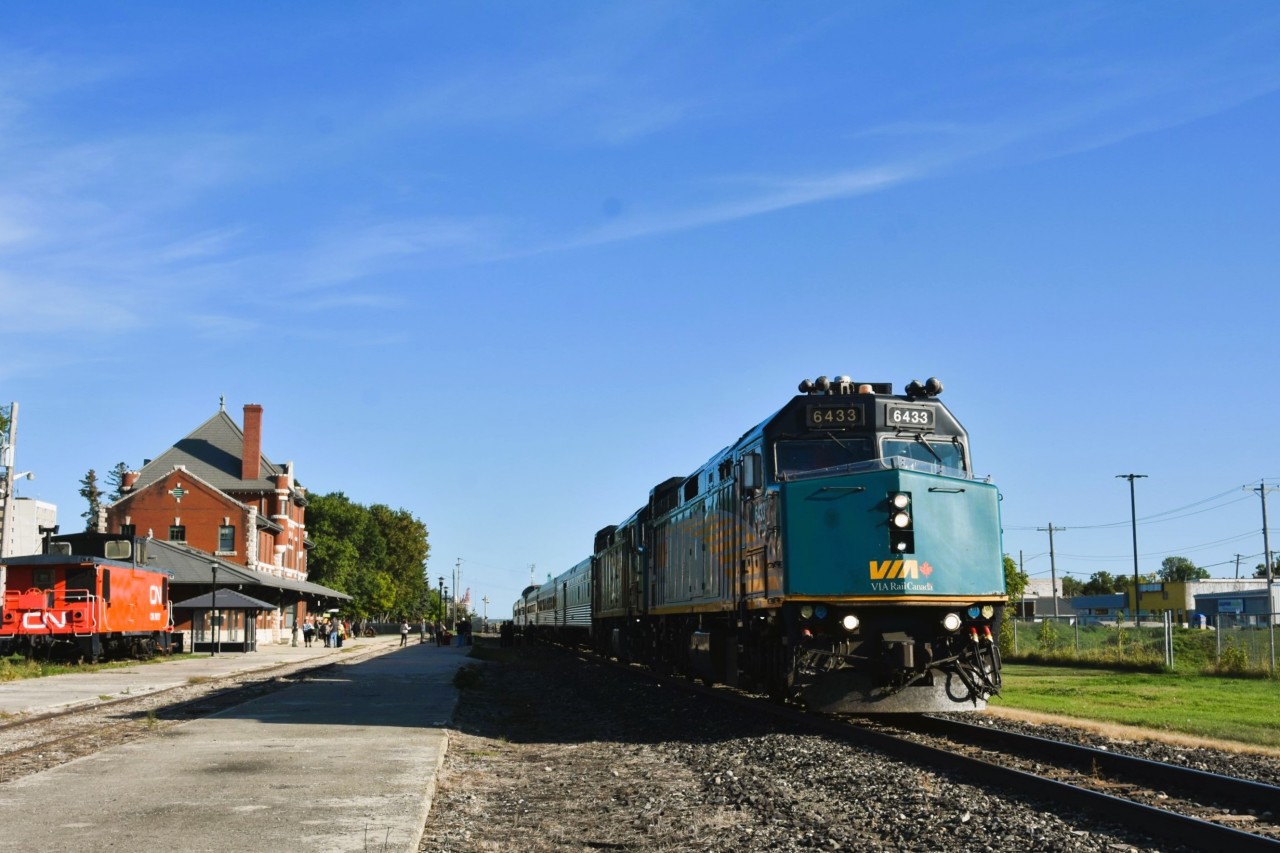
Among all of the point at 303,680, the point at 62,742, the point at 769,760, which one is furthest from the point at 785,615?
the point at 303,680

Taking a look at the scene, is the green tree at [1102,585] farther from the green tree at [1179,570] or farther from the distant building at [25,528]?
the distant building at [25,528]

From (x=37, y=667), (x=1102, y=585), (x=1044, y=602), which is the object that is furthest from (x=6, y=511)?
(x=1102, y=585)

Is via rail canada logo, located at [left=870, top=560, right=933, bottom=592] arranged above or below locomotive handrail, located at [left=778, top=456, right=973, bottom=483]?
below

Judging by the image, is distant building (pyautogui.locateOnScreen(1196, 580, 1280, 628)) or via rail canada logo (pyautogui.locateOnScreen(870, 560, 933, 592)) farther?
distant building (pyautogui.locateOnScreen(1196, 580, 1280, 628))

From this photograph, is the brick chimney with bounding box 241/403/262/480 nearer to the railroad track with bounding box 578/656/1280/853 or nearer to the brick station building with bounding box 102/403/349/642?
the brick station building with bounding box 102/403/349/642

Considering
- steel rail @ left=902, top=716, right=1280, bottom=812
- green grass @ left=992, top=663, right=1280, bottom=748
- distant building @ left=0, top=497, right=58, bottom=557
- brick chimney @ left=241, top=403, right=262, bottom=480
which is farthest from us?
distant building @ left=0, top=497, right=58, bottom=557

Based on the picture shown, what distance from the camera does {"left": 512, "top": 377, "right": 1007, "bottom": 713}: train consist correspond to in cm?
1401

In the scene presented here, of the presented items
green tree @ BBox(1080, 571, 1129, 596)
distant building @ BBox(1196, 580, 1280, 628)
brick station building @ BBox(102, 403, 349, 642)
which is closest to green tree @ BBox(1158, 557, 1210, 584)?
green tree @ BBox(1080, 571, 1129, 596)

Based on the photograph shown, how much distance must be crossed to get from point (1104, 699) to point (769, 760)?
430 inches

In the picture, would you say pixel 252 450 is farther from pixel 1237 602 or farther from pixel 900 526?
pixel 1237 602

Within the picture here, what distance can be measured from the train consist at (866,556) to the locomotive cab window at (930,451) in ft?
0.06

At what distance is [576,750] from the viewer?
14617 millimetres

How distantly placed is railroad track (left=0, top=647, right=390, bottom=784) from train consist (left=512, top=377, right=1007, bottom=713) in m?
7.81

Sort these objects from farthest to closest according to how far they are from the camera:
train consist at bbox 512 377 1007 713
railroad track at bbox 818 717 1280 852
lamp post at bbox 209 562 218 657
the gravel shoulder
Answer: lamp post at bbox 209 562 218 657
train consist at bbox 512 377 1007 713
the gravel shoulder
railroad track at bbox 818 717 1280 852
